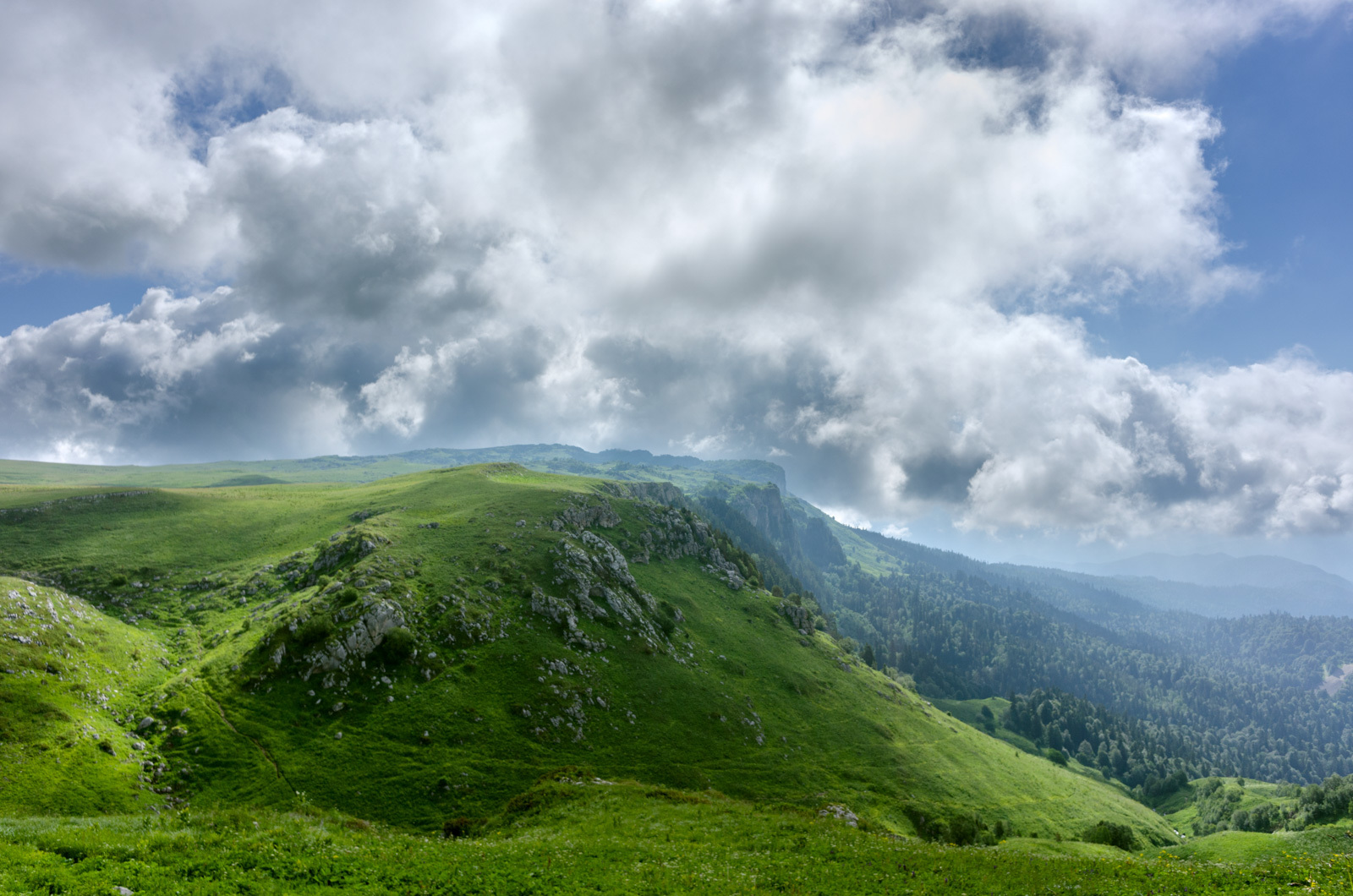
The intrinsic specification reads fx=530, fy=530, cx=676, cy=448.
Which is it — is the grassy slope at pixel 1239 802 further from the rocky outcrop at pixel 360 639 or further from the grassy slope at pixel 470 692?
the rocky outcrop at pixel 360 639

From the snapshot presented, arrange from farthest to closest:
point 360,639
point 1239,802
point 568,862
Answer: point 1239,802 < point 360,639 < point 568,862

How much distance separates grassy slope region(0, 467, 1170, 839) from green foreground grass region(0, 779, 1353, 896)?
3009cm

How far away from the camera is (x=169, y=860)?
21375 mm

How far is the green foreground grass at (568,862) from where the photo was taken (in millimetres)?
20922

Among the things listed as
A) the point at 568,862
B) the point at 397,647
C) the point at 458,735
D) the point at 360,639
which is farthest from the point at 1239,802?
the point at 360,639

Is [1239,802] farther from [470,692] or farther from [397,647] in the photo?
[397,647]

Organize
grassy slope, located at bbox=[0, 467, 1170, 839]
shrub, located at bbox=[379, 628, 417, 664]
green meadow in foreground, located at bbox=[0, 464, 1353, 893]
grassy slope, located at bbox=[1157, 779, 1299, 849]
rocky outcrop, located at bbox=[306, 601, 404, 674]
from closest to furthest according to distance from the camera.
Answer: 1. green meadow in foreground, located at bbox=[0, 464, 1353, 893]
2. grassy slope, located at bbox=[0, 467, 1170, 839]
3. rocky outcrop, located at bbox=[306, 601, 404, 674]
4. shrub, located at bbox=[379, 628, 417, 664]
5. grassy slope, located at bbox=[1157, 779, 1299, 849]

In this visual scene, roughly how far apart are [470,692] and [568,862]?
181ft

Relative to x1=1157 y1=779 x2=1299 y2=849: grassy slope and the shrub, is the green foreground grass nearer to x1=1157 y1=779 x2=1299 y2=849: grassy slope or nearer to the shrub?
the shrub

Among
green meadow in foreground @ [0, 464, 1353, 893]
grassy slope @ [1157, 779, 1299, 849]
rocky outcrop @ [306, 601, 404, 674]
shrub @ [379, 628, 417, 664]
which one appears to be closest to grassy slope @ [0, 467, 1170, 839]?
green meadow in foreground @ [0, 464, 1353, 893]

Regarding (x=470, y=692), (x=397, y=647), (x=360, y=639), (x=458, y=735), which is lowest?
(x=458, y=735)

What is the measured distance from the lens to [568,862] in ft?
98.5

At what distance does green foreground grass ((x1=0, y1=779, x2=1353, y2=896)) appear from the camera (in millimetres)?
20922

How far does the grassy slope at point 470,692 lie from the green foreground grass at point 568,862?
30.1m
